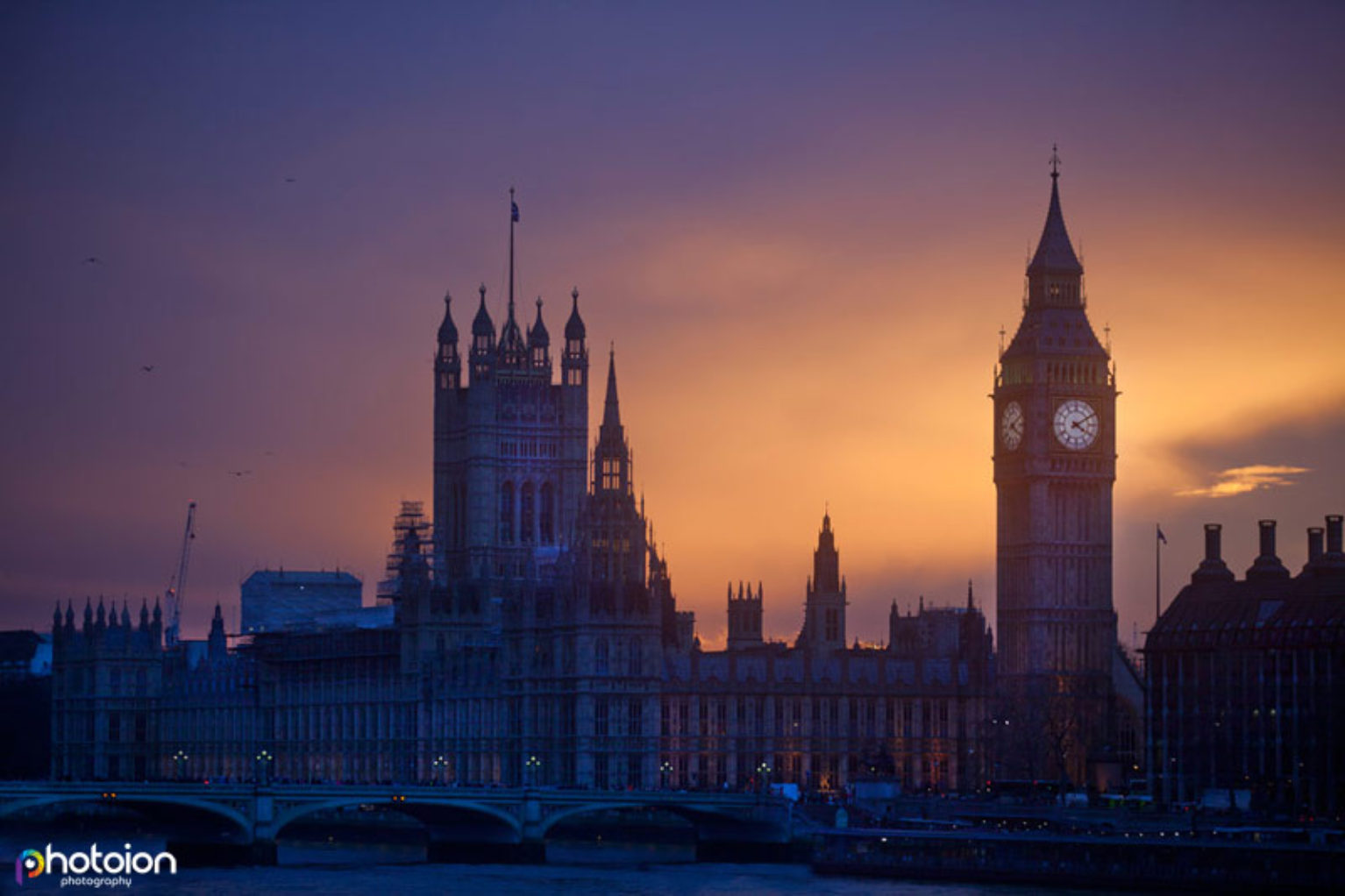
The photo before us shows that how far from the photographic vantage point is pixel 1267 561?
6211 inches

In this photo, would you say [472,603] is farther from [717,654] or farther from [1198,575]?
[1198,575]

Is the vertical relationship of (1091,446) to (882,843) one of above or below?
above

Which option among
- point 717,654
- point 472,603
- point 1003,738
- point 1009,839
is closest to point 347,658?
point 472,603

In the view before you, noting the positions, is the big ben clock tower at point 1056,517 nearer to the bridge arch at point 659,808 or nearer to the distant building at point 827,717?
the distant building at point 827,717

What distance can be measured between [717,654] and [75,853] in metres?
43.5

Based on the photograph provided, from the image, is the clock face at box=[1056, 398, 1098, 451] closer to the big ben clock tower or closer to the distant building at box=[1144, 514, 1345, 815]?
the big ben clock tower

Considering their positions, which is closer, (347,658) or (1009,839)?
(1009,839)

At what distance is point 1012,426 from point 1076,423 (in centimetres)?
358

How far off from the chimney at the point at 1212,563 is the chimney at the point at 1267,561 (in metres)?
1.89

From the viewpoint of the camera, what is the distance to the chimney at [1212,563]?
160 metres

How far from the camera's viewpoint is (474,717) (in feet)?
583

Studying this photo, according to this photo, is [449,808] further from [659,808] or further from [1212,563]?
[1212,563]

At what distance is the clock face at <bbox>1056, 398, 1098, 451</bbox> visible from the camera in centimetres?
16575

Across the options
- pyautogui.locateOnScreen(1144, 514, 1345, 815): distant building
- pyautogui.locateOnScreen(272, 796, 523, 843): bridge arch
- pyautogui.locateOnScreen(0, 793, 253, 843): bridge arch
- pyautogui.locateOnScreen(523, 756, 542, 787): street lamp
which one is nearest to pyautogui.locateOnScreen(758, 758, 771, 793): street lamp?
pyautogui.locateOnScreen(523, 756, 542, 787): street lamp
